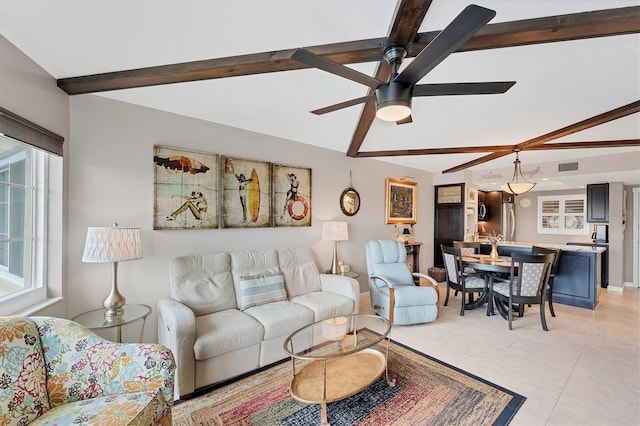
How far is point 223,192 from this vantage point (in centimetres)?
309

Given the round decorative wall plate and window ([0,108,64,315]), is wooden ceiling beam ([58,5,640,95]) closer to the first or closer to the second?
window ([0,108,64,315])

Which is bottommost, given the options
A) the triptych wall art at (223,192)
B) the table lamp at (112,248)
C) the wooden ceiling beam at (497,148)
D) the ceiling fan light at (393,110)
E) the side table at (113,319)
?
the side table at (113,319)

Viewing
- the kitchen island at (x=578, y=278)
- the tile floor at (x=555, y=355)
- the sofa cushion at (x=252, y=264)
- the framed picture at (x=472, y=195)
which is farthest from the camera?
the framed picture at (x=472, y=195)

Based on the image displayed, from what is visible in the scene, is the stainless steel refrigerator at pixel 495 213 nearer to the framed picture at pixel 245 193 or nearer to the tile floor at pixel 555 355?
the tile floor at pixel 555 355

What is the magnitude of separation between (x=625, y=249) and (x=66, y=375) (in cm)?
860

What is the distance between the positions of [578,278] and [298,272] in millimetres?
4381

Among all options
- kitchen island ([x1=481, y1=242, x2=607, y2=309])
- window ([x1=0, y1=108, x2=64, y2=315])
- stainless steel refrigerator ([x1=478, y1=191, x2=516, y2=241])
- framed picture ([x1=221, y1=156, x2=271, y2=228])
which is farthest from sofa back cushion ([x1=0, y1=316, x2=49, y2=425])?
stainless steel refrigerator ([x1=478, y1=191, x2=516, y2=241])

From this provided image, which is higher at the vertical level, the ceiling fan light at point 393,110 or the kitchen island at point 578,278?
the ceiling fan light at point 393,110

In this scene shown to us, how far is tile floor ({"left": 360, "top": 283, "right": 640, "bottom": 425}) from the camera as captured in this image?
6.52 feet

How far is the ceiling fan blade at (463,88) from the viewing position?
1562 mm

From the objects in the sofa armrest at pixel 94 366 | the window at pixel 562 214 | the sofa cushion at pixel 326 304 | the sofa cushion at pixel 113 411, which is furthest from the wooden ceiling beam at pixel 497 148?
the window at pixel 562 214

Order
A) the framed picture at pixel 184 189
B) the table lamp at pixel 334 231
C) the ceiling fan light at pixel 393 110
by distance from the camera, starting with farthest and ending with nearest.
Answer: the table lamp at pixel 334 231
the framed picture at pixel 184 189
the ceiling fan light at pixel 393 110

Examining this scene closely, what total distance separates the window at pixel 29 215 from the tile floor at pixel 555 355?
3207 mm

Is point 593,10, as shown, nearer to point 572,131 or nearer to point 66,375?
point 572,131
